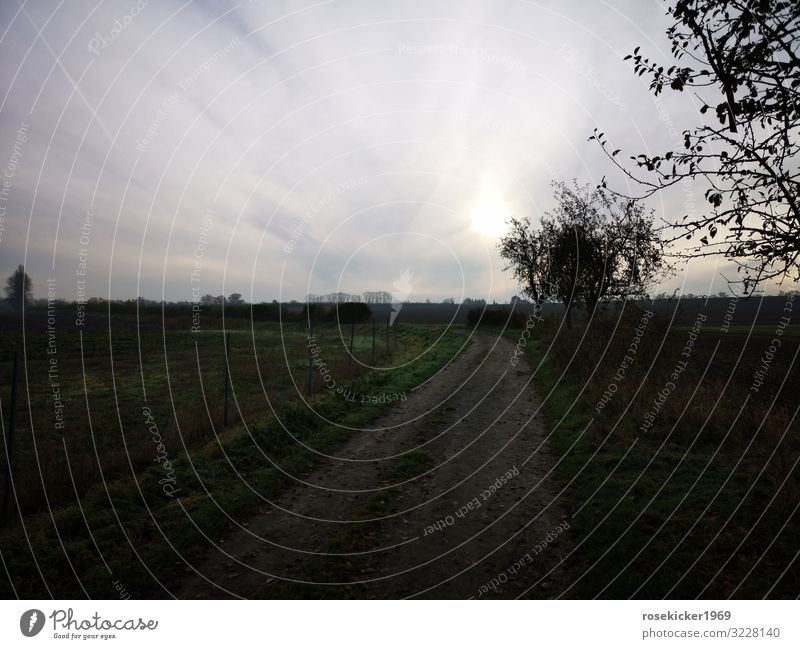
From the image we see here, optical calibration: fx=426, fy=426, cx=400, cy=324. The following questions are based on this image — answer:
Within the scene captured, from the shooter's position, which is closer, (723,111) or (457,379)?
(723,111)

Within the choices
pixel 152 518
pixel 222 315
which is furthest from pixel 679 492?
pixel 222 315

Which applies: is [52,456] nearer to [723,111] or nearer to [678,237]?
[678,237]

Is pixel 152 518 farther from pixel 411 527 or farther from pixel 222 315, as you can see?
pixel 222 315

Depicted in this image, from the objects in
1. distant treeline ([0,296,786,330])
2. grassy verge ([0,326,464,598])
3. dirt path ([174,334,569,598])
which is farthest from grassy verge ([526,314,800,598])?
distant treeline ([0,296,786,330])

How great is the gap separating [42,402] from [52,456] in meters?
9.10

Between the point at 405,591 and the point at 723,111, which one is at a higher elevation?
the point at 723,111

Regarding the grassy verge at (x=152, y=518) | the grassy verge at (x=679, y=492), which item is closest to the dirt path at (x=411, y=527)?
the grassy verge at (x=152, y=518)

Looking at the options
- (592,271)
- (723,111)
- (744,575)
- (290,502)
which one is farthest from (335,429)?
(592,271)

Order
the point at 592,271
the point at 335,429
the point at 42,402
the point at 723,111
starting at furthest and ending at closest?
the point at 592,271 < the point at 42,402 < the point at 335,429 < the point at 723,111

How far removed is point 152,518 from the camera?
7.39 meters

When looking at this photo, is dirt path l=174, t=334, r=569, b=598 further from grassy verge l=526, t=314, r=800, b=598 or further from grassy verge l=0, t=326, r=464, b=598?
grassy verge l=526, t=314, r=800, b=598

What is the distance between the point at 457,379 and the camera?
67.3 ft

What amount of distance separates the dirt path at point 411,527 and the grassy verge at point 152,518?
18.6 inches
